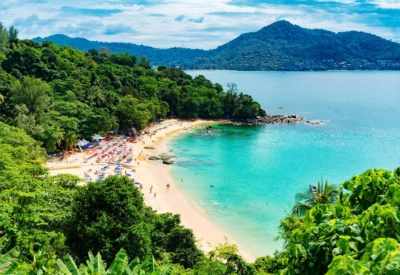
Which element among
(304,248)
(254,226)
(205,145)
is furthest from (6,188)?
(205,145)

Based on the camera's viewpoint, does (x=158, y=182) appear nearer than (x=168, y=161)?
Yes

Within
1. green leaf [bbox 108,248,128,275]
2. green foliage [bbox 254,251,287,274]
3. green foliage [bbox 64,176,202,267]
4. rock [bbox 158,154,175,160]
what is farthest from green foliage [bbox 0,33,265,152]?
green leaf [bbox 108,248,128,275]

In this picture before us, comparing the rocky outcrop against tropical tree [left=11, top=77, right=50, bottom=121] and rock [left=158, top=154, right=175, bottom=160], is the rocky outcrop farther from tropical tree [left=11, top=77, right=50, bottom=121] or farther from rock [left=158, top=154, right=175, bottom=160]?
tropical tree [left=11, top=77, right=50, bottom=121]

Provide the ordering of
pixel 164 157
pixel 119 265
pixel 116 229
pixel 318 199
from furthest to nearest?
1. pixel 164 157
2. pixel 318 199
3. pixel 116 229
4. pixel 119 265

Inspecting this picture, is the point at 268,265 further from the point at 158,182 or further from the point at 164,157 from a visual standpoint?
the point at 164,157

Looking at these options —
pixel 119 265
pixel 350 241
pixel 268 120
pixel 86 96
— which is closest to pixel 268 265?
pixel 119 265

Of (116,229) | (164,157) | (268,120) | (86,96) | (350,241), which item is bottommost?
(164,157)
